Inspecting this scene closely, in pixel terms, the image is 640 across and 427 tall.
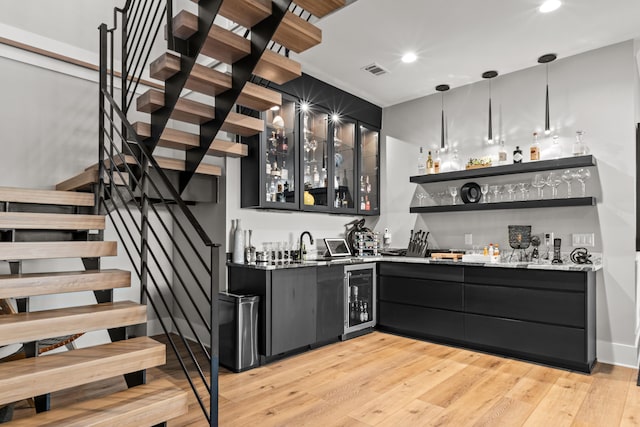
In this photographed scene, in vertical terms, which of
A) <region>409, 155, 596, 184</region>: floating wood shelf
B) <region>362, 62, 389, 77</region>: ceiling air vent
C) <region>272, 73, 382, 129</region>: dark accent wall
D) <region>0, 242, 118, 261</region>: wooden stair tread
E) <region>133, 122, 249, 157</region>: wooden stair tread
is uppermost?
<region>362, 62, 389, 77</region>: ceiling air vent

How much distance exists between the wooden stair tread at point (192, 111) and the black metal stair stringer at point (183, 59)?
5 centimetres

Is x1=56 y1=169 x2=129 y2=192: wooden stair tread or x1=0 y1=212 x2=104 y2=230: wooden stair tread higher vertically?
x1=56 y1=169 x2=129 y2=192: wooden stair tread

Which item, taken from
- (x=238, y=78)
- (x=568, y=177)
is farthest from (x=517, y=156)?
(x=238, y=78)

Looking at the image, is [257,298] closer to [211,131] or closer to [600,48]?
[211,131]

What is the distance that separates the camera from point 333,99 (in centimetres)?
452

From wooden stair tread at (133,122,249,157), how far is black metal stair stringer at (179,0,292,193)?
0.09 meters

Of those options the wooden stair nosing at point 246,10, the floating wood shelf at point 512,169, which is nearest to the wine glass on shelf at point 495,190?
the floating wood shelf at point 512,169

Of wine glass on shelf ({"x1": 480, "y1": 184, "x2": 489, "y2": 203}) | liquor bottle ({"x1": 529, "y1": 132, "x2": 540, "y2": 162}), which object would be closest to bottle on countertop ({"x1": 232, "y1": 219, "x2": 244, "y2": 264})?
wine glass on shelf ({"x1": 480, "y1": 184, "x2": 489, "y2": 203})

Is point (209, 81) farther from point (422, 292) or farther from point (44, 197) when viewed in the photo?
point (422, 292)

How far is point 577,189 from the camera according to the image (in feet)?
12.3

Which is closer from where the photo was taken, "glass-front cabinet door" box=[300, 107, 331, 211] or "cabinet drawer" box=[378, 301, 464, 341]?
"cabinet drawer" box=[378, 301, 464, 341]

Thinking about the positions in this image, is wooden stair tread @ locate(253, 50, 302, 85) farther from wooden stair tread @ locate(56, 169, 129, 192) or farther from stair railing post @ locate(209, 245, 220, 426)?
stair railing post @ locate(209, 245, 220, 426)

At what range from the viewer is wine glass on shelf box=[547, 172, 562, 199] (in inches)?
152

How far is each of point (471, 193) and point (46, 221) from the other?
13.1 ft
